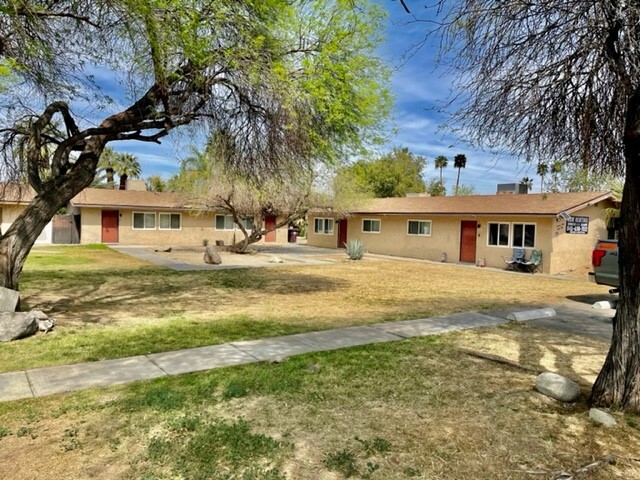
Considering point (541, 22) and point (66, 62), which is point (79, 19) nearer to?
point (66, 62)

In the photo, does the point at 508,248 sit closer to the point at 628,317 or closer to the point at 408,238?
the point at 408,238

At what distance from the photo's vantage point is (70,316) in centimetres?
852

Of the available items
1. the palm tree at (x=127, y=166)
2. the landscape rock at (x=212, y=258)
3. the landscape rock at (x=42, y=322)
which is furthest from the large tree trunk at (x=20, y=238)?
the palm tree at (x=127, y=166)

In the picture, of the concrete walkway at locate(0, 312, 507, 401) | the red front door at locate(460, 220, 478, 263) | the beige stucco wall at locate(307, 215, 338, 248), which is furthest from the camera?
the beige stucco wall at locate(307, 215, 338, 248)

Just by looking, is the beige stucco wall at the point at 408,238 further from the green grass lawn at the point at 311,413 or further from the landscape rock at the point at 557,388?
the landscape rock at the point at 557,388

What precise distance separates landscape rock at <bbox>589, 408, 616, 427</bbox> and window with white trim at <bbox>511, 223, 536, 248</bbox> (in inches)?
700

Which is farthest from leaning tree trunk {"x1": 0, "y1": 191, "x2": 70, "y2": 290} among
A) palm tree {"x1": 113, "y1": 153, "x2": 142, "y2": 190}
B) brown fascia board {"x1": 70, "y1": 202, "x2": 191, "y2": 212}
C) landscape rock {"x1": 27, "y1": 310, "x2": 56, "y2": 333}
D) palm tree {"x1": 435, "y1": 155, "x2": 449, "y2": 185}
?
palm tree {"x1": 435, "y1": 155, "x2": 449, "y2": 185}

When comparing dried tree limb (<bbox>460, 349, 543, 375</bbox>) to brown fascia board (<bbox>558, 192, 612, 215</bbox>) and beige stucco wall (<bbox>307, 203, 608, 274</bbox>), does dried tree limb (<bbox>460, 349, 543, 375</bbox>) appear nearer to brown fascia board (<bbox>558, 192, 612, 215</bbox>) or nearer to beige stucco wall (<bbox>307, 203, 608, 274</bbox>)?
beige stucco wall (<bbox>307, 203, 608, 274</bbox>)

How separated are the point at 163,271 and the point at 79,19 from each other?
11068 millimetres

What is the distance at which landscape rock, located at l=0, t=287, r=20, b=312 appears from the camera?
24.0ft

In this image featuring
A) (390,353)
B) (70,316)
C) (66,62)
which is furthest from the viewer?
(70,316)

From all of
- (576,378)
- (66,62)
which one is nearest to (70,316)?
(66,62)

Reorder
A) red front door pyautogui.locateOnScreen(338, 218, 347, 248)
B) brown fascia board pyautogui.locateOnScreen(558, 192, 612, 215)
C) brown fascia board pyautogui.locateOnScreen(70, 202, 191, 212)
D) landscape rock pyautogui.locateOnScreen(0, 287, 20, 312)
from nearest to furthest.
A: landscape rock pyautogui.locateOnScreen(0, 287, 20, 312)
brown fascia board pyautogui.locateOnScreen(558, 192, 612, 215)
brown fascia board pyautogui.locateOnScreen(70, 202, 191, 212)
red front door pyautogui.locateOnScreen(338, 218, 347, 248)

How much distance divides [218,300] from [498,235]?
15795 mm
